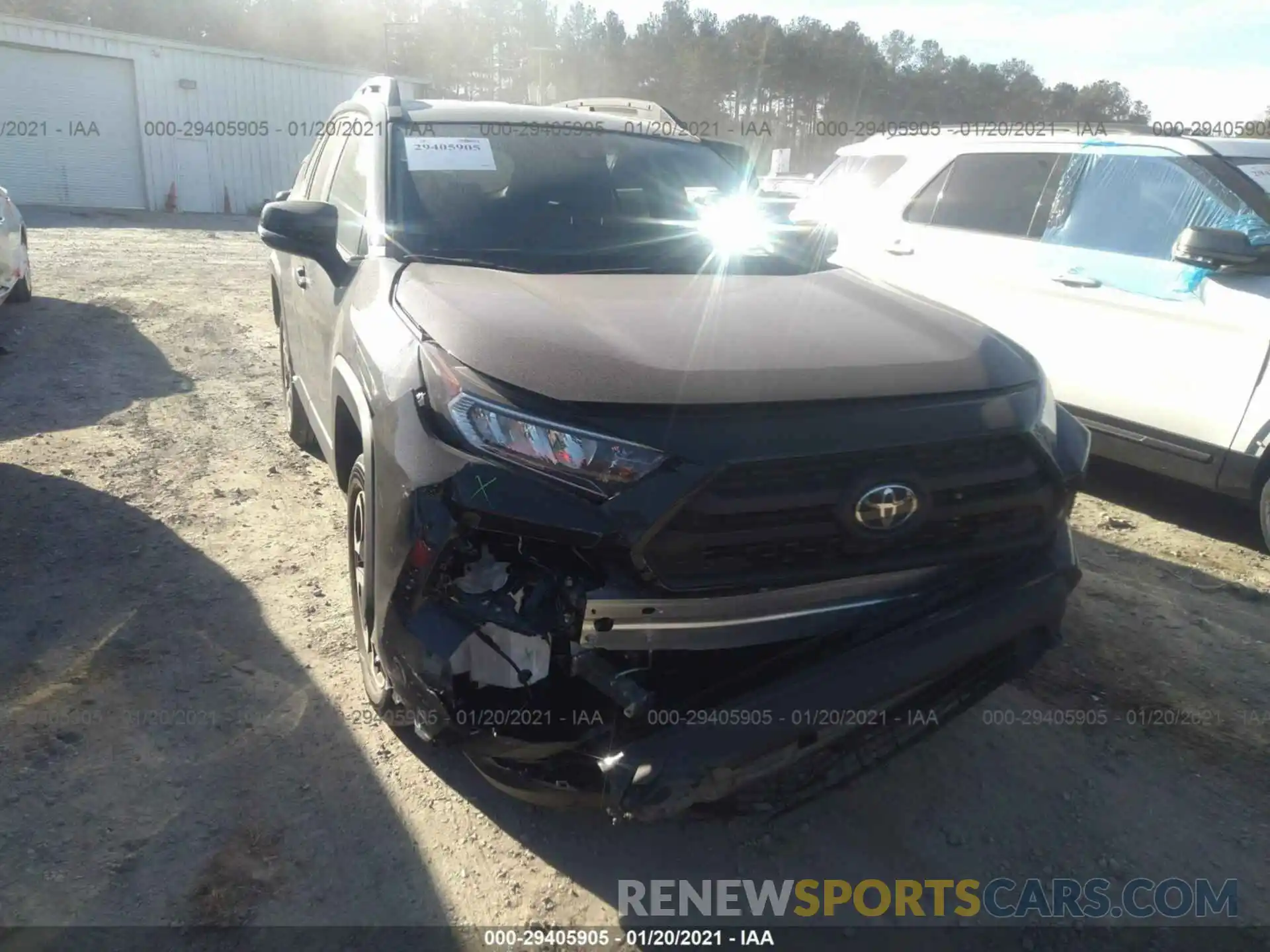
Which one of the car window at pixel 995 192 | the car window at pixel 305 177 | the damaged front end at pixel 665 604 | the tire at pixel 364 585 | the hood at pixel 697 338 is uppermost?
the car window at pixel 995 192

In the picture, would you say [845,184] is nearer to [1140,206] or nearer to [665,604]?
[1140,206]

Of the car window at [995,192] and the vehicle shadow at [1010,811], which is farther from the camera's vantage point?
the car window at [995,192]

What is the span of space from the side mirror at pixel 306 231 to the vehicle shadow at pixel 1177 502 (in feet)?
13.3

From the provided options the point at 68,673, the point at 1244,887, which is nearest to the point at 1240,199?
the point at 1244,887

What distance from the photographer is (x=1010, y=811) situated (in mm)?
2678

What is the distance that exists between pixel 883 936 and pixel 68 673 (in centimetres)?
260

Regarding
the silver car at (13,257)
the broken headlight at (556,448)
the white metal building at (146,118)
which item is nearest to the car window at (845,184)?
the broken headlight at (556,448)

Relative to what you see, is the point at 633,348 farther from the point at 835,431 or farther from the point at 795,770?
the point at 795,770

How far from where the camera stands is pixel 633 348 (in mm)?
2291

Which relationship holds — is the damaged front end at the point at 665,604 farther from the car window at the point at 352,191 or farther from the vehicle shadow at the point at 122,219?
the vehicle shadow at the point at 122,219

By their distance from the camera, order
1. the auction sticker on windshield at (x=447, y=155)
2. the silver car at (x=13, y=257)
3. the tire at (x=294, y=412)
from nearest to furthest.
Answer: the auction sticker on windshield at (x=447, y=155), the tire at (x=294, y=412), the silver car at (x=13, y=257)

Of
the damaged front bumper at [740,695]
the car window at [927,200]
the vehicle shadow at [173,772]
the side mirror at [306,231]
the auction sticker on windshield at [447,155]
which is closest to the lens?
the damaged front bumper at [740,695]

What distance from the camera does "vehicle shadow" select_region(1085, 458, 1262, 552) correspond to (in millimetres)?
4676

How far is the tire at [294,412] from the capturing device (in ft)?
15.7
